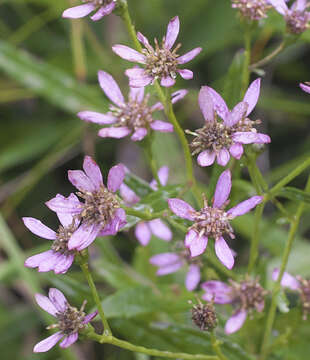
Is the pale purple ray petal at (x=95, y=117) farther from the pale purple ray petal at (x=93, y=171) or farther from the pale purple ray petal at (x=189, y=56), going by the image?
the pale purple ray petal at (x=189, y=56)

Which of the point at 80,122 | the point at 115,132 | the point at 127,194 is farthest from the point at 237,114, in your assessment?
the point at 80,122

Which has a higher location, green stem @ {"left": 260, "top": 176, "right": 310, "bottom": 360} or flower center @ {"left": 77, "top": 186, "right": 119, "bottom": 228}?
flower center @ {"left": 77, "top": 186, "right": 119, "bottom": 228}

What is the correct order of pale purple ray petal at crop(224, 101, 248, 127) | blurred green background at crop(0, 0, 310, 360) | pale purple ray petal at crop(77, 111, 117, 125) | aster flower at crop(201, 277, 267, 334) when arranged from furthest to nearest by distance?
blurred green background at crop(0, 0, 310, 360) → aster flower at crop(201, 277, 267, 334) → pale purple ray petal at crop(77, 111, 117, 125) → pale purple ray petal at crop(224, 101, 248, 127)

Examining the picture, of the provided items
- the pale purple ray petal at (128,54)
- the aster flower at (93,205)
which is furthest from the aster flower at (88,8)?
the aster flower at (93,205)

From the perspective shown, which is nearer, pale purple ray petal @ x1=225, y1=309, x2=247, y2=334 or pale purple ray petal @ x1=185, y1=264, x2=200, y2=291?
pale purple ray petal @ x1=225, y1=309, x2=247, y2=334

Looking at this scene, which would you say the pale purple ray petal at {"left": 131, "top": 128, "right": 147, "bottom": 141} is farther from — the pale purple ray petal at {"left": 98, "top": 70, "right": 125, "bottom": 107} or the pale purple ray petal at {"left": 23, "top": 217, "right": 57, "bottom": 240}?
the pale purple ray petal at {"left": 23, "top": 217, "right": 57, "bottom": 240}

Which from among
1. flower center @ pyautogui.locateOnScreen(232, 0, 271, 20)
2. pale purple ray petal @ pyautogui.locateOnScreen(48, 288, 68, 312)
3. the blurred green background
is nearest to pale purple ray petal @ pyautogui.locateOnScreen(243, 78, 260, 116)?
flower center @ pyautogui.locateOnScreen(232, 0, 271, 20)

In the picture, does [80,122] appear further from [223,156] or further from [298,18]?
[223,156]
